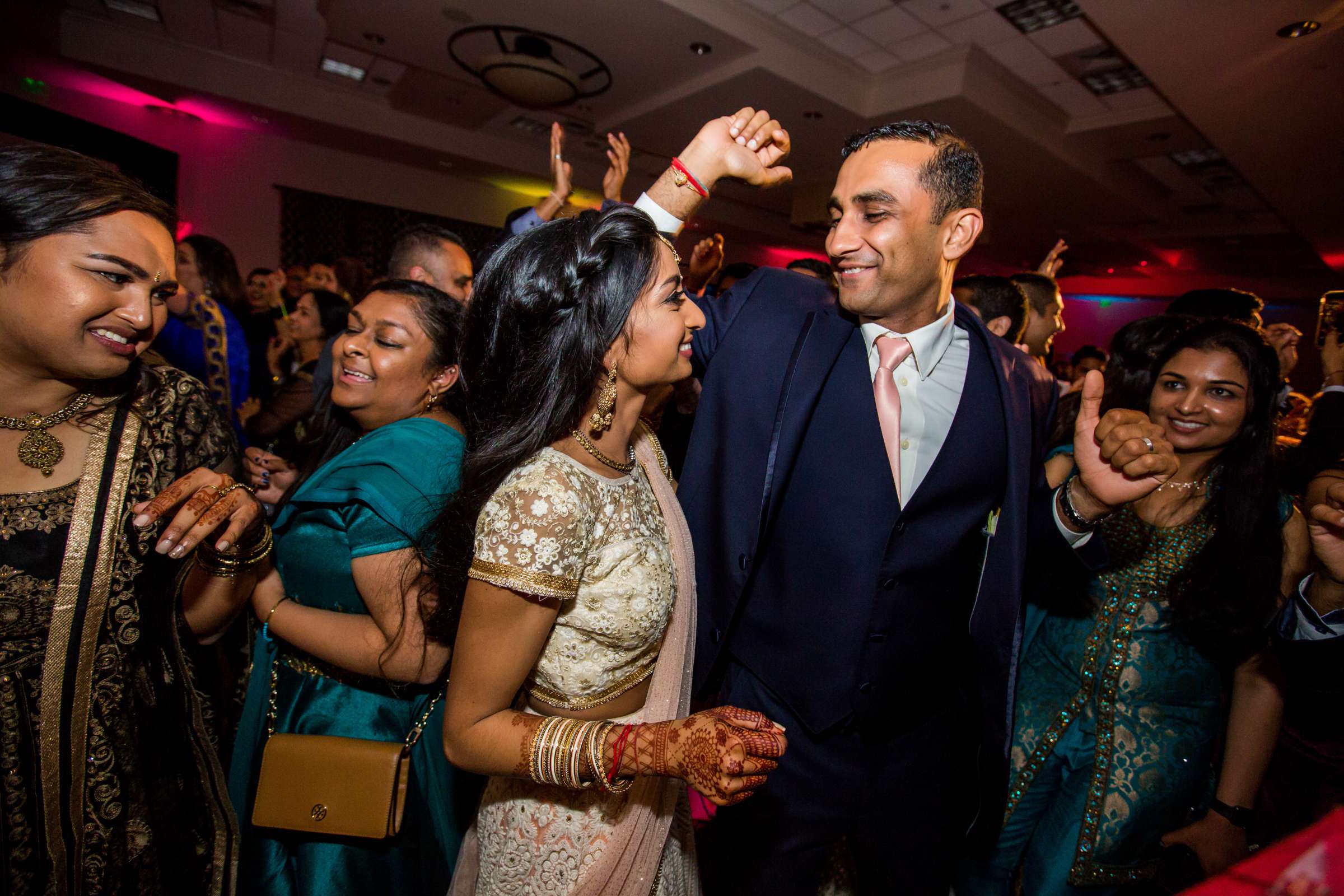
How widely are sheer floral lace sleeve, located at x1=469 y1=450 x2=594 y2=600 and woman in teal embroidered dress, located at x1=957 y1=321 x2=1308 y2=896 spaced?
56.4 inches

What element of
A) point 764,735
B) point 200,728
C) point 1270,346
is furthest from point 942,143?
point 200,728

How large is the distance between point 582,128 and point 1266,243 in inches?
388

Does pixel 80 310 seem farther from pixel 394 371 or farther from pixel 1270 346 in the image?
pixel 1270 346

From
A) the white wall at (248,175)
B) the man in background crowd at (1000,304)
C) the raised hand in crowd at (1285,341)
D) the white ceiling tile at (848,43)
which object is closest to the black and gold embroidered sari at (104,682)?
the man in background crowd at (1000,304)

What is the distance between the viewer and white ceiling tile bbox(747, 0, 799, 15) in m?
4.77

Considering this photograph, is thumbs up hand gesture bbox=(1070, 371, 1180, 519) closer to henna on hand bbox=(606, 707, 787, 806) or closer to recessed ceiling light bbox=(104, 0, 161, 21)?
henna on hand bbox=(606, 707, 787, 806)

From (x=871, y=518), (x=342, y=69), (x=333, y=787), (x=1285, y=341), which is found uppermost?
(x=342, y=69)

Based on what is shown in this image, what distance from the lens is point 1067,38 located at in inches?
190

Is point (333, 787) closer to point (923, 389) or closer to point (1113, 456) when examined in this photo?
point (923, 389)

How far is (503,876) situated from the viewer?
1.14 metres

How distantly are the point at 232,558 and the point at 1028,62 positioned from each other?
657cm

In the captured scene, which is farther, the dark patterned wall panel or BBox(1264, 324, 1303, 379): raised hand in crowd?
the dark patterned wall panel

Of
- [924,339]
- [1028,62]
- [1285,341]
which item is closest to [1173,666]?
[924,339]

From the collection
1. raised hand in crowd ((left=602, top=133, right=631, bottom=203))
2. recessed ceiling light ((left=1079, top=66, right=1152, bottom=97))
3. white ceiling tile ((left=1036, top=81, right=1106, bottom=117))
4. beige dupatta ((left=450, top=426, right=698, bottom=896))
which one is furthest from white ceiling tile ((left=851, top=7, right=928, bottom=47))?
beige dupatta ((left=450, top=426, right=698, bottom=896))
